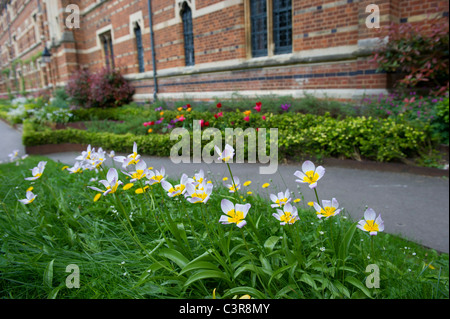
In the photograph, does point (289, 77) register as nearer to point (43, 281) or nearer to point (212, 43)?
point (212, 43)

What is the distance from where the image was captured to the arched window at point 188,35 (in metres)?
1.50

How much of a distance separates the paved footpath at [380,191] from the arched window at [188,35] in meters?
0.55

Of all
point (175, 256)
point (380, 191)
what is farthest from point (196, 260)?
point (380, 191)

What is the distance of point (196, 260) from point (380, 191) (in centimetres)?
157

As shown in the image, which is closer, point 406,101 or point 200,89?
point 200,89

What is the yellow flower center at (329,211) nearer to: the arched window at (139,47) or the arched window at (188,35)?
the arched window at (188,35)

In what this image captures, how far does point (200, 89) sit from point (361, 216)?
50.8 inches

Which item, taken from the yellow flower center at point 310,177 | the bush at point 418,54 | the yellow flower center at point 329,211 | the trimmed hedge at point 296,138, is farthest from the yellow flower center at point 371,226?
the bush at point 418,54

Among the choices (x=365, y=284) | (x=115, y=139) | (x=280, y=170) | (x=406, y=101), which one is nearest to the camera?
(x=365, y=284)

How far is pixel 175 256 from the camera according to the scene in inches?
51.7

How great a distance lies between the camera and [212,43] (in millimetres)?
1606

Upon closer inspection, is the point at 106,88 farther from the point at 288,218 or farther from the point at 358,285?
the point at 358,285
